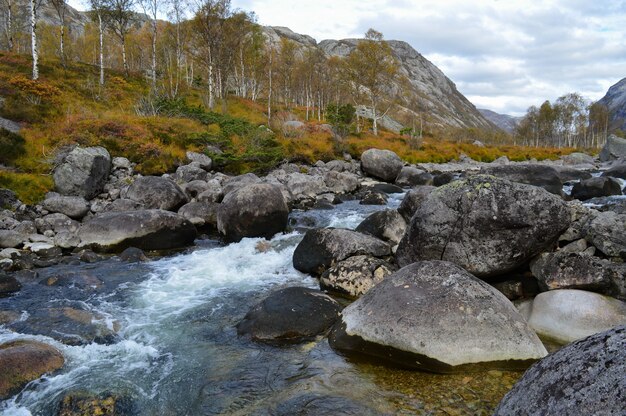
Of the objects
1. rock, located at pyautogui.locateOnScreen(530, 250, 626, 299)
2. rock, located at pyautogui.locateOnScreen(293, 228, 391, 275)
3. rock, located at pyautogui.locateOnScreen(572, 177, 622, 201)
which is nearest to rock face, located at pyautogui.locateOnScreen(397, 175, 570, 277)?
rock, located at pyautogui.locateOnScreen(530, 250, 626, 299)

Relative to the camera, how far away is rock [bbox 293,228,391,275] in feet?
33.4

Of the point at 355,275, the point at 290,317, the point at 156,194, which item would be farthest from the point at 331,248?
the point at 156,194

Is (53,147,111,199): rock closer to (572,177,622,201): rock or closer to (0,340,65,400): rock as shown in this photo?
(0,340,65,400): rock

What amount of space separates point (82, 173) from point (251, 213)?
8.87m

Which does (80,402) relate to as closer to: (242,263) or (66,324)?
(66,324)

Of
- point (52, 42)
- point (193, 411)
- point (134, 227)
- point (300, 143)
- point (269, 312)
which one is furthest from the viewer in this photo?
point (52, 42)

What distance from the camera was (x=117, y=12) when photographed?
139 ft

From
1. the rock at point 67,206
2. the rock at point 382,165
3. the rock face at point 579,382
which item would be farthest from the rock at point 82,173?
the rock face at point 579,382

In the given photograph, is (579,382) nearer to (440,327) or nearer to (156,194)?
(440,327)

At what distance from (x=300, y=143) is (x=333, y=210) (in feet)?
49.2

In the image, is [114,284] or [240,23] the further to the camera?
[240,23]

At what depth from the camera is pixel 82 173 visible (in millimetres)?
17750

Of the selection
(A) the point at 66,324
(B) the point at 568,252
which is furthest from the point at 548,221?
(A) the point at 66,324

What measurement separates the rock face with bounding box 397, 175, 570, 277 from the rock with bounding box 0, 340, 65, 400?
22.8 ft
